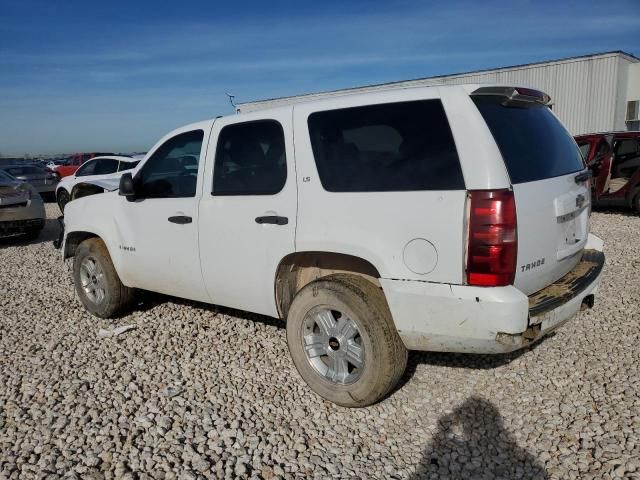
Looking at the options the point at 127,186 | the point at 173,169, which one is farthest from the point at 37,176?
the point at 173,169

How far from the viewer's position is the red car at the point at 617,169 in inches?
382

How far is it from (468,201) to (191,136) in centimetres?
252

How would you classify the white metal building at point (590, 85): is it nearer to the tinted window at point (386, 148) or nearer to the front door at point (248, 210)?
the front door at point (248, 210)

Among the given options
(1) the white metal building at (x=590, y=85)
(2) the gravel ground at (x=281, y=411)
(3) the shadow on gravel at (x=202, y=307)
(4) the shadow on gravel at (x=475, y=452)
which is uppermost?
(1) the white metal building at (x=590, y=85)

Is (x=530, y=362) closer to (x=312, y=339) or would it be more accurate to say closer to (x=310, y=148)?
(x=312, y=339)

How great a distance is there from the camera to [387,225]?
283 cm

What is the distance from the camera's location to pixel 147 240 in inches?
172

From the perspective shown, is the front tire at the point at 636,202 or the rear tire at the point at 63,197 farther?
the rear tire at the point at 63,197

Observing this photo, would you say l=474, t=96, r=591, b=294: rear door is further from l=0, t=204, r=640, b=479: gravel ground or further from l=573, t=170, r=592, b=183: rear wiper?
l=0, t=204, r=640, b=479: gravel ground

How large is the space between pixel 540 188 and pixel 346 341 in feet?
4.87

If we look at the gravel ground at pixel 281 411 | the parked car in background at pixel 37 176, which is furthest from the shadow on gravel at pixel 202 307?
the parked car in background at pixel 37 176

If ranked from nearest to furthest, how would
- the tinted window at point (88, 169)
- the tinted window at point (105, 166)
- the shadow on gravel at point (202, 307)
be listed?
the shadow on gravel at point (202, 307) < the tinted window at point (105, 166) < the tinted window at point (88, 169)

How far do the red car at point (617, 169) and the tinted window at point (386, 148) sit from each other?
823cm

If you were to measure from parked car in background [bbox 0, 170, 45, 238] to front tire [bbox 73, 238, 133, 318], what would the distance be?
546cm
